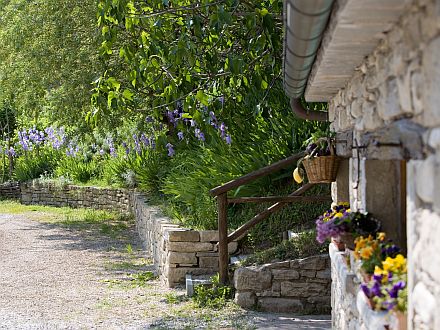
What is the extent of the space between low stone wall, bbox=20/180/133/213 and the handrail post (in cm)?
755

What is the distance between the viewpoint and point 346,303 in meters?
4.98

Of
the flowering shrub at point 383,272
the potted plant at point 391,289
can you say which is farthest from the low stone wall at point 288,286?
the potted plant at point 391,289

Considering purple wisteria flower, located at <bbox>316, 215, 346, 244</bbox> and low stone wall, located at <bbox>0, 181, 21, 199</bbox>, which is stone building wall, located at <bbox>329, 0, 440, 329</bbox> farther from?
low stone wall, located at <bbox>0, 181, 21, 199</bbox>

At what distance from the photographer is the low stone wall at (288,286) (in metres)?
7.52

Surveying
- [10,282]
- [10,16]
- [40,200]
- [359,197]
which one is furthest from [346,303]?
[40,200]

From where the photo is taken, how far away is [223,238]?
26.7 feet

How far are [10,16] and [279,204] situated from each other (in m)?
8.09

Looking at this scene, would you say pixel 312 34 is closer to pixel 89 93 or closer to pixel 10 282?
pixel 10 282

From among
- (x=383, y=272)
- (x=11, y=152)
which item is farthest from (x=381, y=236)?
(x=11, y=152)

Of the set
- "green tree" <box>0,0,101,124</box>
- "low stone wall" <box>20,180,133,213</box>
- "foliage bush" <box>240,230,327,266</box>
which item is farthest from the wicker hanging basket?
"low stone wall" <box>20,180,133,213</box>

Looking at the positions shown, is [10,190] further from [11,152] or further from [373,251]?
[373,251]

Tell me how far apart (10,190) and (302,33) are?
58.5 feet

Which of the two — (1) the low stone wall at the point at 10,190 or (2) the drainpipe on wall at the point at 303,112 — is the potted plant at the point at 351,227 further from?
(1) the low stone wall at the point at 10,190

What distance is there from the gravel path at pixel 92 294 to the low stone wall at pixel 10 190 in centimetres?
696
